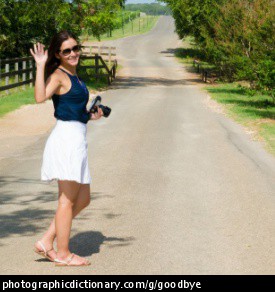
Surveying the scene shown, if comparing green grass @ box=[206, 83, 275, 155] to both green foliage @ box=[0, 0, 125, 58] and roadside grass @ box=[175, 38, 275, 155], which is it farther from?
green foliage @ box=[0, 0, 125, 58]

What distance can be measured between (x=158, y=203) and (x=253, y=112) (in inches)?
548

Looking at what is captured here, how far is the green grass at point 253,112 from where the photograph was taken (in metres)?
16.6

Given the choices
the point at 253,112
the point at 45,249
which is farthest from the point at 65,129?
the point at 253,112

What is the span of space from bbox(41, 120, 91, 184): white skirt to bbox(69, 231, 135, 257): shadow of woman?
→ 1079 millimetres

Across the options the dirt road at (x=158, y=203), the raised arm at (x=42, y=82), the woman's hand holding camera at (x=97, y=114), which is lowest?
the dirt road at (x=158, y=203)

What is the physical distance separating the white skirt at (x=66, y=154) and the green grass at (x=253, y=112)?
888 centimetres

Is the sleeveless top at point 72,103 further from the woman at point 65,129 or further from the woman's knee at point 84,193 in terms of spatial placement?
the woman's knee at point 84,193

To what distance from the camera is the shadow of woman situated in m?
6.47

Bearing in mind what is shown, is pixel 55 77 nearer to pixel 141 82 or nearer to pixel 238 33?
pixel 238 33

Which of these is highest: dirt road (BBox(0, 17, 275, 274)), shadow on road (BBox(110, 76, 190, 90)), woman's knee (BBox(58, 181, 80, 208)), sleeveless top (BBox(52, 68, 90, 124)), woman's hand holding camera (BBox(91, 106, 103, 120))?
sleeveless top (BBox(52, 68, 90, 124))

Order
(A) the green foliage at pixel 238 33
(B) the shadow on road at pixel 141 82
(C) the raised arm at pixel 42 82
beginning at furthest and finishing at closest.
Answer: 1. (B) the shadow on road at pixel 141 82
2. (A) the green foliage at pixel 238 33
3. (C) the raised arm at pixel 42 82

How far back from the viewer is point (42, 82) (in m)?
5.30
